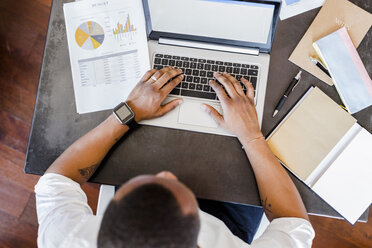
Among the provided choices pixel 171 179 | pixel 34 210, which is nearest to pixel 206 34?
pixel 171 179

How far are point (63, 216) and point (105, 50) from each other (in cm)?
52

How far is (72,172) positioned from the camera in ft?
2.75

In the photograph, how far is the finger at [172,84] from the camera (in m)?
0.89

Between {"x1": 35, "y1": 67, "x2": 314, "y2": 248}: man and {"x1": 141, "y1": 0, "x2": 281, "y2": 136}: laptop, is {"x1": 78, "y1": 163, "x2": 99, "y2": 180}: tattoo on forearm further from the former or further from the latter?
{"x1": 141, "y1": 0, "x2": 281, "y2": 136}: laptop

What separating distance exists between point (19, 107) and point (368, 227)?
79.5 inches

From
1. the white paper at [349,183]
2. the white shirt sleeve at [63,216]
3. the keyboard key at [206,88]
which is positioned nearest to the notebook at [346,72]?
the white paper at [349,183]

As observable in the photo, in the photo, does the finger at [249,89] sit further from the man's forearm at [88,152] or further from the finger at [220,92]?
the man's forearm at [88,152]

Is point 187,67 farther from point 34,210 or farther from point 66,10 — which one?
point 34,210

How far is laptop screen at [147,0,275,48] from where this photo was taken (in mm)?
838

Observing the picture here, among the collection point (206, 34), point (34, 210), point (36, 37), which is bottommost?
point (34, 210)

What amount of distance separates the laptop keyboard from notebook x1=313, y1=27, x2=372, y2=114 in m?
0.23

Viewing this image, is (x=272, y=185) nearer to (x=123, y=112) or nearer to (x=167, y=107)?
(x=167, y=107)

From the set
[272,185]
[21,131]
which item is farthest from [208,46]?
[21,131]

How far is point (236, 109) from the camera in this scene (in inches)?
34.5
